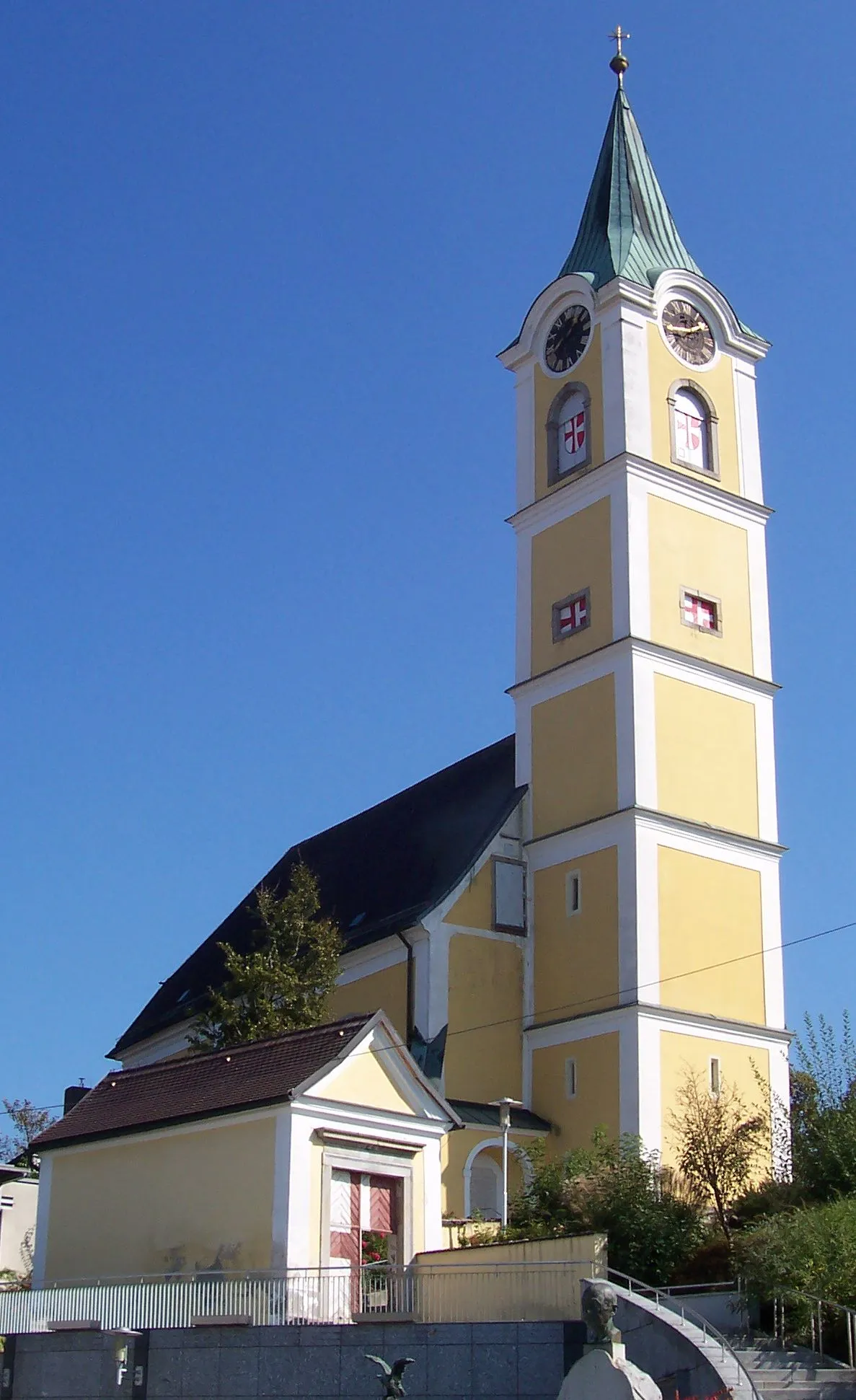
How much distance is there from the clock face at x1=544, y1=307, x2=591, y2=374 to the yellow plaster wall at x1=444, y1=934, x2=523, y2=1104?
1303cm

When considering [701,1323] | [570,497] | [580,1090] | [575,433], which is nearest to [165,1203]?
[701,1323]

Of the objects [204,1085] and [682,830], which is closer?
[204,1085]

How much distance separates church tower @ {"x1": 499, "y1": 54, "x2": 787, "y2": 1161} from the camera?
33844 millimetres

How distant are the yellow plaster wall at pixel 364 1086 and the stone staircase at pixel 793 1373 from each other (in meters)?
5.31

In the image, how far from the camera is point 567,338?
4069 cm

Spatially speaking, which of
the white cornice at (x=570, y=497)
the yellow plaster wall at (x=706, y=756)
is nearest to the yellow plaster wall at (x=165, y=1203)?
the yellow plaster wall at (x=706, y=756)

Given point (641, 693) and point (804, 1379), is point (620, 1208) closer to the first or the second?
point (804, 1379)

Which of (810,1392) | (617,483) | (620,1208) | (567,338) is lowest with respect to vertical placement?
(810,1392)

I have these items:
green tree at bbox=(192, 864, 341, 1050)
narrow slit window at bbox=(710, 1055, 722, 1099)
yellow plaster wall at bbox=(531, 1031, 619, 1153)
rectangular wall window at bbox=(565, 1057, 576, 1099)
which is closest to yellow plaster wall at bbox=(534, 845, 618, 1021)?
yellow plaster wall at bbox=(531, 1031, 619, 1153)

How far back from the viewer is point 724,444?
130 feet

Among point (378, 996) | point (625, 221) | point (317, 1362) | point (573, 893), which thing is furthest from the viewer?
point (625, 221)

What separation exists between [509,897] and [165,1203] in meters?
13.3

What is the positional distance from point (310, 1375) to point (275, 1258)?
2.43 meters

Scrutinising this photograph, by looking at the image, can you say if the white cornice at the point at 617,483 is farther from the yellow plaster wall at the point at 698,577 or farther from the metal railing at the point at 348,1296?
the metal railing at the point at 348,1296
